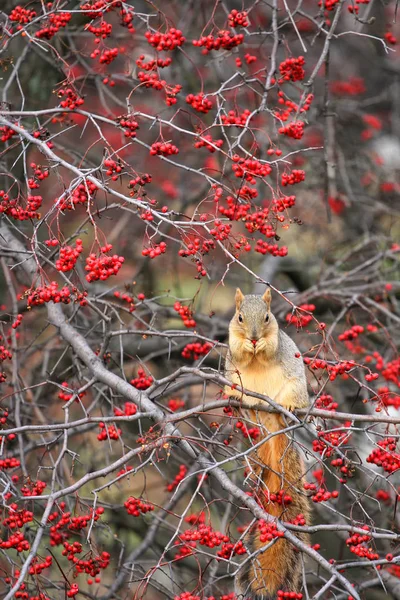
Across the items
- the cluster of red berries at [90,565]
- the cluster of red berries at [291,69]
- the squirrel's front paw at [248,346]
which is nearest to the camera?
the cluster of red berries at [90,565]

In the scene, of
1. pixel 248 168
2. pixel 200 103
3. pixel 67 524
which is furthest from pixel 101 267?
pixel 67 524

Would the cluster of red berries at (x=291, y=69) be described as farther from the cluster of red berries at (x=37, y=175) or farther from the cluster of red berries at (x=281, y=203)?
the cluster of red berries at (x=37, y=175)

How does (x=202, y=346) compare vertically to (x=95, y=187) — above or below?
below

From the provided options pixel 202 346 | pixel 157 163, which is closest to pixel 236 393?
pixel 202 346

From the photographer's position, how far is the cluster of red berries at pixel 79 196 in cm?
306

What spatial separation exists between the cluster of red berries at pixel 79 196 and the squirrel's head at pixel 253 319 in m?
1.42

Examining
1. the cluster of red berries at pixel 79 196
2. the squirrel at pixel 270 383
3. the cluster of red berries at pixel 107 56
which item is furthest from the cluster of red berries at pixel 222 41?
the squirrel at pixel 270 383

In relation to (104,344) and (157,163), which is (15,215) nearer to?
(104,344)

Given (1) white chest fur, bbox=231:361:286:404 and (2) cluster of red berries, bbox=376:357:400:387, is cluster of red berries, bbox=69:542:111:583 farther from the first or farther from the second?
(2) cluster of red berries, bbox=376:357:400:387

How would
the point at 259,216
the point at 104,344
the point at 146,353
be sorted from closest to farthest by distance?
the point at 259,216 → the point at 104,344 → the point at 146,353

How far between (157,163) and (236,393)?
5.76 meters

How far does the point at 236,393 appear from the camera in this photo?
4.14 m

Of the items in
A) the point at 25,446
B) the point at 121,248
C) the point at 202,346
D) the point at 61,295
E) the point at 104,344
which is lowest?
the point at 121,248

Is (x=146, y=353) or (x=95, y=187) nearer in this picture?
(x=95, y=187)
